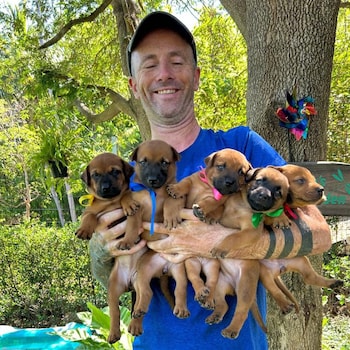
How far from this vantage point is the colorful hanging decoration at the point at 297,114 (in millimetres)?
3533

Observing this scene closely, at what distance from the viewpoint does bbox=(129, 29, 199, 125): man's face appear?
245 centimetres

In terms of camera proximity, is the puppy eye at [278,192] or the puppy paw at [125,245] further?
the puppy paw at [125,245]

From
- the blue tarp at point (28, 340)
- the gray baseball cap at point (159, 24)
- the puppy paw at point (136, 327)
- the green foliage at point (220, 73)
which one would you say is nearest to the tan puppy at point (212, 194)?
the puppy paw at point (136, 327)

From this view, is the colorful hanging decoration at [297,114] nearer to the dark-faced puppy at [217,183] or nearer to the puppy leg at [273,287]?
the dark-faced puppy at [217,183]

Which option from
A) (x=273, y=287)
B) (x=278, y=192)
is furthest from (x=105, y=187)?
(x=273, y=287)

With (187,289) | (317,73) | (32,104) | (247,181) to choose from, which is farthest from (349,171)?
(32,104)

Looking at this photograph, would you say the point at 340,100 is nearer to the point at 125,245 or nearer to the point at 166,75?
the point at 166,75

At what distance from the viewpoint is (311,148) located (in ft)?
12.0

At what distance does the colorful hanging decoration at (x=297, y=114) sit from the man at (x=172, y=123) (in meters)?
1.22

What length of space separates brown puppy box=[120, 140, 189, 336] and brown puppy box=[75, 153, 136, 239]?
0.06 metres

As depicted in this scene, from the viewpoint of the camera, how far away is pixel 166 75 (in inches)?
95.7

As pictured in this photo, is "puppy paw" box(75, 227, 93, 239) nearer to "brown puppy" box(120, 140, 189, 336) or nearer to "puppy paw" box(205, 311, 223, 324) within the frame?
"brown puppy" box(120, 140, 189, 336)

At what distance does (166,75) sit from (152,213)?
764 mm

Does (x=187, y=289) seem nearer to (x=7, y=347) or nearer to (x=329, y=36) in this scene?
(x=329, y=36)
